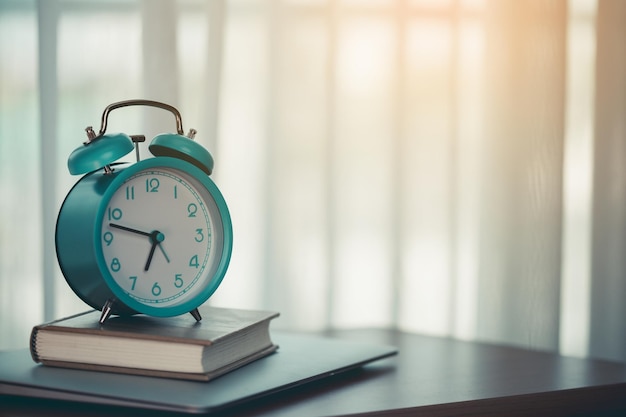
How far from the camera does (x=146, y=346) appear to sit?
36.1 inches

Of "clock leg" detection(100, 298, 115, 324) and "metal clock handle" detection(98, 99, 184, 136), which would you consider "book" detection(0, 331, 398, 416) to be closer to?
"clock leg" detection(100, 298, 115, 324)

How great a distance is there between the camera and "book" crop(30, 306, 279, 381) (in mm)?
906

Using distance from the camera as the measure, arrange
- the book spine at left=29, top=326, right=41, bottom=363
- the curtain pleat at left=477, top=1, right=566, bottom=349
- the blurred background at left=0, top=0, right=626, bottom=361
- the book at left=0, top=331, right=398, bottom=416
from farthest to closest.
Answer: the curtain pleat at left=477, top=1, right=566, bottom=349 < the blurred background at left=0, top=0, right=626, bottom=361 < the book spine at left=29, top=326, right=41, bottom=363 < the book at left=0, top=331, right=398, bottom=416

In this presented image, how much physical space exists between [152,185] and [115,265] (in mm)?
106

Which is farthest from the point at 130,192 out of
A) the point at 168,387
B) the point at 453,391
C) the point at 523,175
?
the point at 523,175

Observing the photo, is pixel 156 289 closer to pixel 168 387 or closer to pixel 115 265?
pixel 115 265

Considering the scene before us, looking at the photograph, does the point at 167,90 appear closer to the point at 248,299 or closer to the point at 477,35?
the point at 248,299

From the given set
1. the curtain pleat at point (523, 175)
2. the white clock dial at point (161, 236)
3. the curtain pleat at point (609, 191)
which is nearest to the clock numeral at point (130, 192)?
the white clock dial at point (161, 236)

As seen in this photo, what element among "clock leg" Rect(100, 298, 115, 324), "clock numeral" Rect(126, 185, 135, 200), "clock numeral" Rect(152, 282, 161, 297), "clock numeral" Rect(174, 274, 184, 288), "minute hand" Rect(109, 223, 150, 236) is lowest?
"clock leg" Rect(100, 298, 115, 324)

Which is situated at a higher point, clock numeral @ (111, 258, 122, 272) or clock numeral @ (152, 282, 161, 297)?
clock numeral @ (111, 258, 122, 272)

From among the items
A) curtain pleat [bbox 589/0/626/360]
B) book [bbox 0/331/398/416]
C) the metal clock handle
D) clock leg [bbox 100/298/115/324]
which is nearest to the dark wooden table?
book [bbox 0/331/398/416]

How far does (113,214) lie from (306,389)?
0.31m

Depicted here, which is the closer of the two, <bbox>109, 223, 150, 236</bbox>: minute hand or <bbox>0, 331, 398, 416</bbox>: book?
<bbox>0, 331, 398, 416</bbox>: book

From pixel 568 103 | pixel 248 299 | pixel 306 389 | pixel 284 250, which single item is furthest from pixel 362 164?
pixel 306 389
